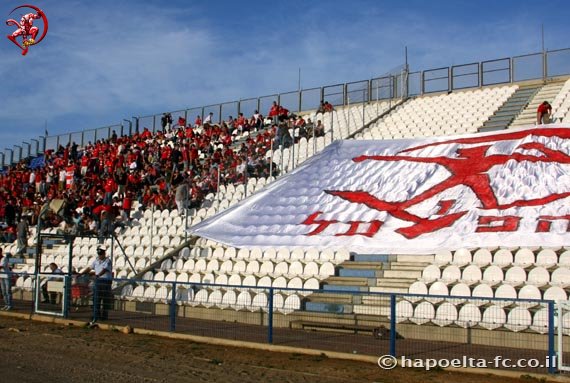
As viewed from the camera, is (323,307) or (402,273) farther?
(402,273)

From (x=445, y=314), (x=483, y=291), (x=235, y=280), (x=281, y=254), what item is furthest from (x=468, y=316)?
(x=281, y=254)

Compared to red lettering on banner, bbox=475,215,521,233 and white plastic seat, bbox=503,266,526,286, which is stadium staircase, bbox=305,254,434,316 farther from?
white plastic seat, bbox=503,266,526,286

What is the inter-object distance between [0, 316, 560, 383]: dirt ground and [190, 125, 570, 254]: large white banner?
4927 mm

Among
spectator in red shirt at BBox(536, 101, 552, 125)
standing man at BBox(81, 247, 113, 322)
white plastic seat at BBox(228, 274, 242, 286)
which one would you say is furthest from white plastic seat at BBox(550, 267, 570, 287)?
standing man at BBox(81, 247, 113, 322)

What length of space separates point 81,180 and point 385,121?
14.3 metres

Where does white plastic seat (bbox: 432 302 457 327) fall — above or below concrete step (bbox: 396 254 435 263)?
below

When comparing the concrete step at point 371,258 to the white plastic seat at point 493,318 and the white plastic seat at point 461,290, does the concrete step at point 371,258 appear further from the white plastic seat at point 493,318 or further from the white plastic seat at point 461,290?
the white plastic seat at point 493,318

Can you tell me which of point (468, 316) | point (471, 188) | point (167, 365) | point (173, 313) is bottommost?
point (167, 365)

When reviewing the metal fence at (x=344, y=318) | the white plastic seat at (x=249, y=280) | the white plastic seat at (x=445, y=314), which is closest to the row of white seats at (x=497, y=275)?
the white plastic seat at (x=445, y=314)

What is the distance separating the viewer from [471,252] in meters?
13.8

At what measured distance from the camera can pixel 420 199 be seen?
1622cm

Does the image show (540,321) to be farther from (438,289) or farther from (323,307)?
(323,307)

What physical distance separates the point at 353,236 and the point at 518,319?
19.3 ft

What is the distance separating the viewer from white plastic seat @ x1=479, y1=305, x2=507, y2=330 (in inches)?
404
